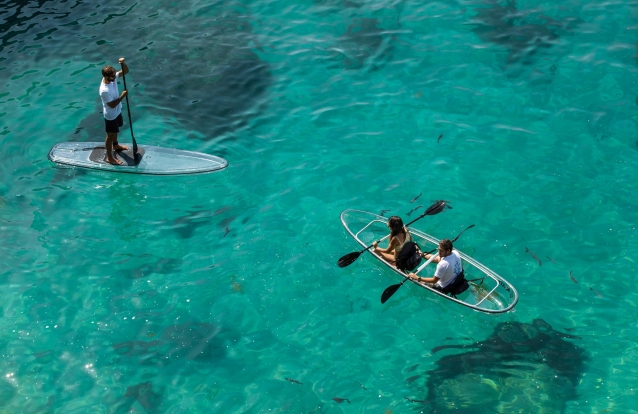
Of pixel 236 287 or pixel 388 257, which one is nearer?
pixel 388 257

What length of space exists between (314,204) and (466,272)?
4315 mm

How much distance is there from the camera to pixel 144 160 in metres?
16.9

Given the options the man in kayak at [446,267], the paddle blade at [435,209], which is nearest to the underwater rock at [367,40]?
the paddle blade at [435,209]

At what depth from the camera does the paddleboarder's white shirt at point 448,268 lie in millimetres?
12539

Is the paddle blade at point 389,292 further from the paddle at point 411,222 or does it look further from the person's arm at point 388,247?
the paddle at point 411,222

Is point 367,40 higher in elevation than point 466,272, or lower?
higher

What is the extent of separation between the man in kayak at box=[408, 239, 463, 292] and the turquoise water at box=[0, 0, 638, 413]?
78 centimetres

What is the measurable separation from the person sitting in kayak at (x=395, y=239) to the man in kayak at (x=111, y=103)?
25.1 feet

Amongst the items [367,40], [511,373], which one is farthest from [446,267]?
[367,40]

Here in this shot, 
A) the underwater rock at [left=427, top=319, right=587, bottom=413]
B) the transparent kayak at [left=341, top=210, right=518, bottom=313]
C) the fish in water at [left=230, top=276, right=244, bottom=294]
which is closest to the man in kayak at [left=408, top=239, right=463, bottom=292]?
the transparent kayak at [left=341, top=210, right=518, bottom=313]

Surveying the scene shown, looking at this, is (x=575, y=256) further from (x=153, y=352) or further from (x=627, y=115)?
(x=153, y=352)

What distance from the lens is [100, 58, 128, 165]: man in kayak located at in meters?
15.8

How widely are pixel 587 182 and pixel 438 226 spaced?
13.8 feet

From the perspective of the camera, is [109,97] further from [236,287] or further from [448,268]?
[448,268]
